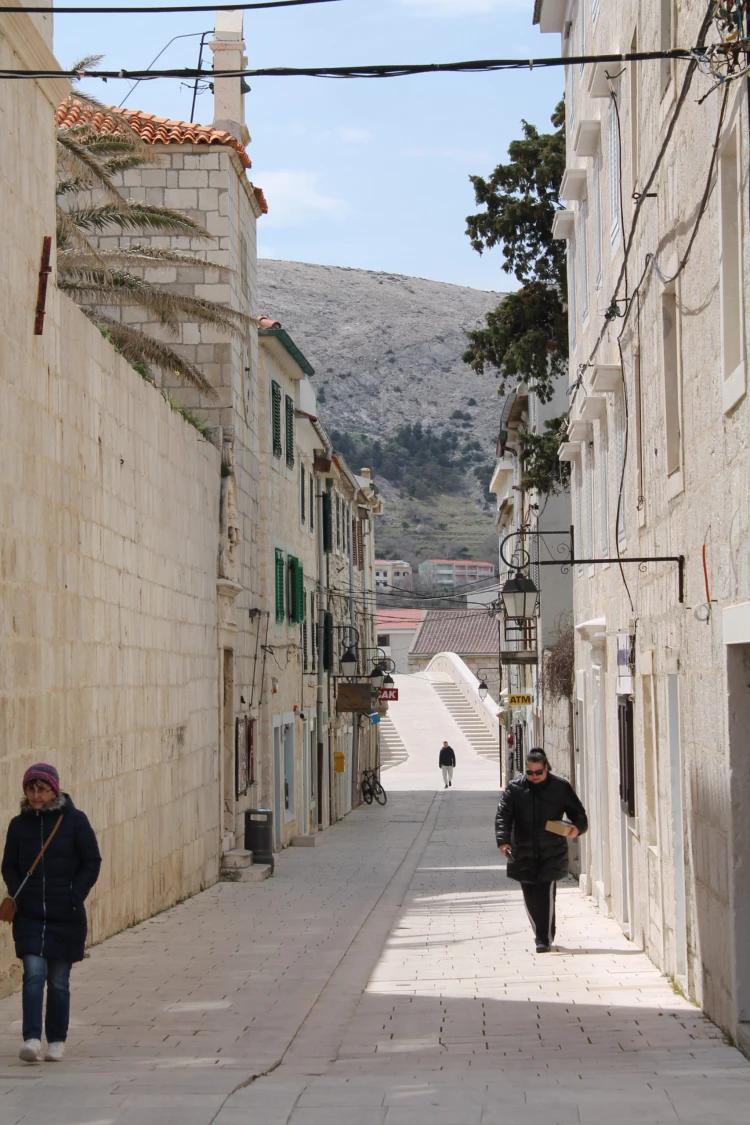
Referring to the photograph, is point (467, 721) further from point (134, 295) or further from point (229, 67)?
point (134, 295)

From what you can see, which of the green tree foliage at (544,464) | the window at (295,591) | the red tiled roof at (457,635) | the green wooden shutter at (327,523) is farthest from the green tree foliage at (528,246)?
the red tiled roof at (457,635)

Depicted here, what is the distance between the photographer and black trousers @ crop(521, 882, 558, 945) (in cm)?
1134

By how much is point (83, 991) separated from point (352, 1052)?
108 inches

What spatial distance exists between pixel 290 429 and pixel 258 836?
33.4ft

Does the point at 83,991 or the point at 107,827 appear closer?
the point at 83,991

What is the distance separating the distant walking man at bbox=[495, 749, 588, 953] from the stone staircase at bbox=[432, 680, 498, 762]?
1725 inches

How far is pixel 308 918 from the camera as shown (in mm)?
14609

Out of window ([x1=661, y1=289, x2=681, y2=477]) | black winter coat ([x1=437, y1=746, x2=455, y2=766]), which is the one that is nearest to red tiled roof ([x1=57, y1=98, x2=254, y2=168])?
window ([x1=661, y1=289, x2=681, y2=477])

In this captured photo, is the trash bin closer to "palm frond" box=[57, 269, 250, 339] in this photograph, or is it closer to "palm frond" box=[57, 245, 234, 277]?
"palm frond" box=[57, 269, 250, 339]

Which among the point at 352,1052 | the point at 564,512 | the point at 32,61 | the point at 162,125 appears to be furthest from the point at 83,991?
the point at 564,512

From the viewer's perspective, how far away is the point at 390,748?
191 ft

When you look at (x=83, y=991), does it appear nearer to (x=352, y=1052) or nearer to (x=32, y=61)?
(x=352, y=1052)

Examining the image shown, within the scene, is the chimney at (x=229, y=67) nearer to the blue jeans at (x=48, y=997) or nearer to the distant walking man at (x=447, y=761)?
the blue jeans at (x=48, y=997)

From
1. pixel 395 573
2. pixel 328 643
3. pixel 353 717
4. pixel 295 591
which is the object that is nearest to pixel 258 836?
pixel 295 591
